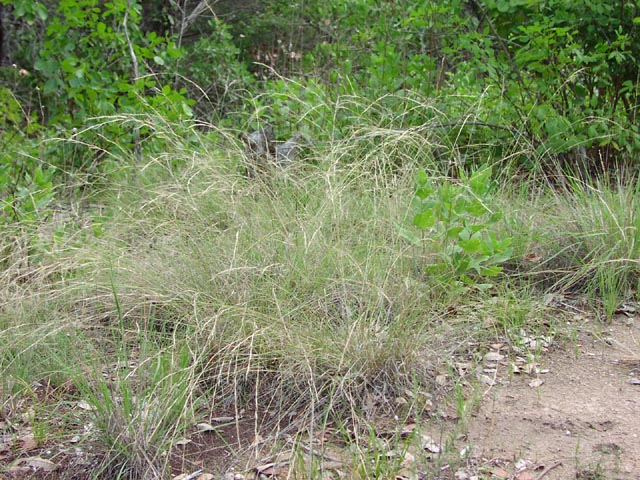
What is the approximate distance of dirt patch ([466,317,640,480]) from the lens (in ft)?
8.69

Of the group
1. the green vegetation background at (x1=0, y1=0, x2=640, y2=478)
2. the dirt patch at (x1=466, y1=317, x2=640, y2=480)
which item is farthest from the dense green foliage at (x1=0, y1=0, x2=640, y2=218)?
the dirt patch at (x1=466, y1=317, x2=640, y2=480)

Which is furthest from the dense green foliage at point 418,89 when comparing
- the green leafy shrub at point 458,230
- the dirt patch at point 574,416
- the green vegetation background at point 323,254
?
the dirt patch at point 574,416

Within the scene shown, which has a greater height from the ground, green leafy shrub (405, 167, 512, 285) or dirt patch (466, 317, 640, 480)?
green leafy shrub (405, 167, 512, 285)

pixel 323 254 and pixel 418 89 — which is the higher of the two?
pixel 418 89

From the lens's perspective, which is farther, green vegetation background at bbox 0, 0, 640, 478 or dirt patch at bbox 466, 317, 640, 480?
green vegetation background at bbox 0, 0, 640, 478

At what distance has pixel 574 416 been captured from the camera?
2.95 metres

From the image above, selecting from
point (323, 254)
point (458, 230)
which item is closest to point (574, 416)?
point (458, 230)

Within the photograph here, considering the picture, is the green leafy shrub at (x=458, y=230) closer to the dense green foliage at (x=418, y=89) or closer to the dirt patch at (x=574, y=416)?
the dirt patch at (x=574, y=416)

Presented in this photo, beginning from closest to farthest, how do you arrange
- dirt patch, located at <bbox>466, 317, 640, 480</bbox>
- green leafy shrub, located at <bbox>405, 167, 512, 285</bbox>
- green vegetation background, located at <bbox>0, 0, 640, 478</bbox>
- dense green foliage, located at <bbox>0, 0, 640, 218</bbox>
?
dirt patch, located at <bbox>466, 317, 640, 480</bbox>
green vegetation background, located at <bbox>0, 0, 640, 478</bbox>
green leafy shrub, located at <bbox>405, 167, 512, 285</bbox>
dense green foliage, located at <bbox>0, 0, 640, 218</bbox>

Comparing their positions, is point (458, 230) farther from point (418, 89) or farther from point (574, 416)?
point (418, 89)

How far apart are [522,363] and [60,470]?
6.51 feet

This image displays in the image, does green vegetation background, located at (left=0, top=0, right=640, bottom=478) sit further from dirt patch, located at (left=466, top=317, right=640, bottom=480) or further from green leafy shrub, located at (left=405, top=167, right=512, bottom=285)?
dirt patch, located at (left=466, top=317, right=640, bottom=480)

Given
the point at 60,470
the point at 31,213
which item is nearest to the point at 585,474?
the point at 60,470

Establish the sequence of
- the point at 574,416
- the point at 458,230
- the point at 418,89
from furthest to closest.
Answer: the point at 418,89, the point at 458,230, the point at 574,416
